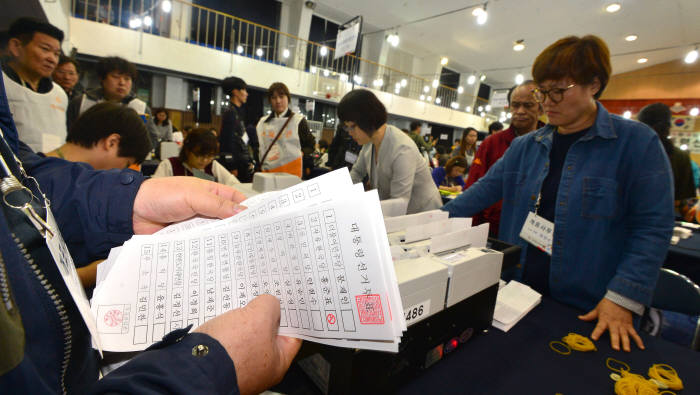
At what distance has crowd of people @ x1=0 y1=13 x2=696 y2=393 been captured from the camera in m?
0.34

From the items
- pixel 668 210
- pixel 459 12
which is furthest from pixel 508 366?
pixel 459 12

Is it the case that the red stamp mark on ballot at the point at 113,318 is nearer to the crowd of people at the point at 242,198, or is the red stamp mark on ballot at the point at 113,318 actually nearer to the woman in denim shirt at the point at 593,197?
the crowd of people at the point at 242,198

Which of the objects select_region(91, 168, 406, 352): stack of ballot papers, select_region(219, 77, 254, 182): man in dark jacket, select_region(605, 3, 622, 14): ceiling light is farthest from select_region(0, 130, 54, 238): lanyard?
select_region(605, 3, 622, 14): ceiling light

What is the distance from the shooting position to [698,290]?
3.81ft

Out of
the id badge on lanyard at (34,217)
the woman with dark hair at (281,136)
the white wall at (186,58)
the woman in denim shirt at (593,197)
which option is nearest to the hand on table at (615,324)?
the woman in denim shirt at (593,197)

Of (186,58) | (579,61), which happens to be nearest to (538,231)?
(579,61)

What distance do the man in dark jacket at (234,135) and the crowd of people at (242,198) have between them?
76 cm

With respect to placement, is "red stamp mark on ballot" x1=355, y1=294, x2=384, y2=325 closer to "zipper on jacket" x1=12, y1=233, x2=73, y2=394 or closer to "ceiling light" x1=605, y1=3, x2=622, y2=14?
"zipper on jacket" x1=12, y1=233, x2=73, y2=394

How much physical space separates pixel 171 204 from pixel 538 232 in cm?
120

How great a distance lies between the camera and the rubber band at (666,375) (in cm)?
66

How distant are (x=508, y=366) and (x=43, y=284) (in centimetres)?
85

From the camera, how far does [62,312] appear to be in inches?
14.1

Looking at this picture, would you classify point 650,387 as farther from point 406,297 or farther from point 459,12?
point 459,12

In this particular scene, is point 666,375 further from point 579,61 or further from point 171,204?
point 171,204
